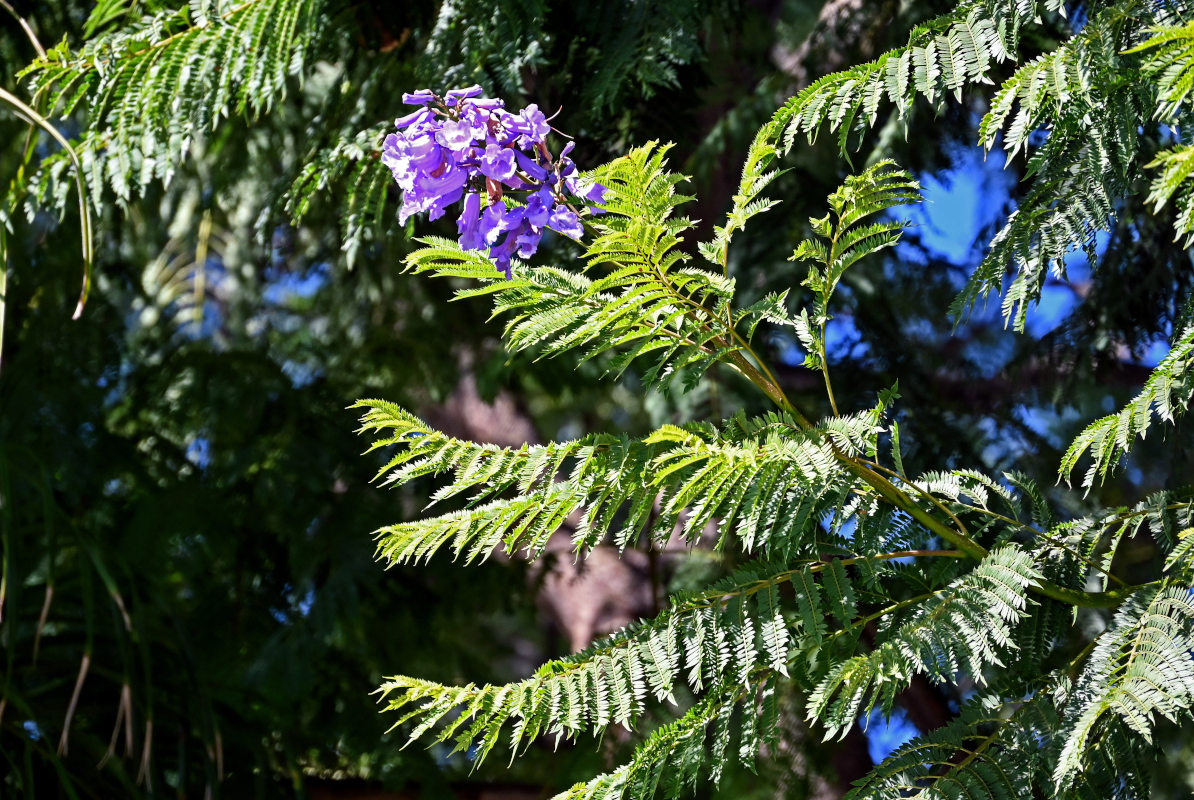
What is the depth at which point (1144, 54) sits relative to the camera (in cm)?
119

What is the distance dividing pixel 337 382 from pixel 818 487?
2.30 m

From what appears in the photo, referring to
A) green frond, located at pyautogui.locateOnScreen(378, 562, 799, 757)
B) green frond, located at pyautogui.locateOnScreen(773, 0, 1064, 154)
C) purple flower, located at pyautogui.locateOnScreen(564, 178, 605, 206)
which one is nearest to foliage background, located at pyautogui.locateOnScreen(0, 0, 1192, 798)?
green frond, located at pyautogui.locateOnScreen(773, 0, 1064, 154)

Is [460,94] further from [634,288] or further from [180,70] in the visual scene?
[180,70]

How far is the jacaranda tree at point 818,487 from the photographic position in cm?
107

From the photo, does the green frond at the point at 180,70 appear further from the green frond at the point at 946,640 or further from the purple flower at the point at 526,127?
the green frond at the point at 946,640

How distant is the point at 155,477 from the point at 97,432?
0.78 ft

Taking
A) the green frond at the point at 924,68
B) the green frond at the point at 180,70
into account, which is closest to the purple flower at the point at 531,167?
the green frond at the point at 924,68

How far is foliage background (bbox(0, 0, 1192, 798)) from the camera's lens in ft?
6.61

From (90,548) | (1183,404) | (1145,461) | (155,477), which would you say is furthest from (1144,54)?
(155,477)

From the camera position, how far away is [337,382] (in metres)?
3.20

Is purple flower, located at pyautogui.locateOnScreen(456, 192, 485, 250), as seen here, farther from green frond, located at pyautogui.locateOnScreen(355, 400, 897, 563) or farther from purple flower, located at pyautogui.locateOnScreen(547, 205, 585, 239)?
green frond, located at pyautogui.locateOnScreen(355, 400, 897, 563)

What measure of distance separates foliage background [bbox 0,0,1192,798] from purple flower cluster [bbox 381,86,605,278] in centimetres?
63

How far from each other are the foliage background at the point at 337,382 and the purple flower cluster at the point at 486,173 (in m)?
0.63

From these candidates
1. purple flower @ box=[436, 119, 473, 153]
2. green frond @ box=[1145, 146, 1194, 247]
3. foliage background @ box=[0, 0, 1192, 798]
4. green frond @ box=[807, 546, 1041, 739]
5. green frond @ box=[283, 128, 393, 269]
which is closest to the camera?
green frond @ box=[1145, 146, 1194, 247]
